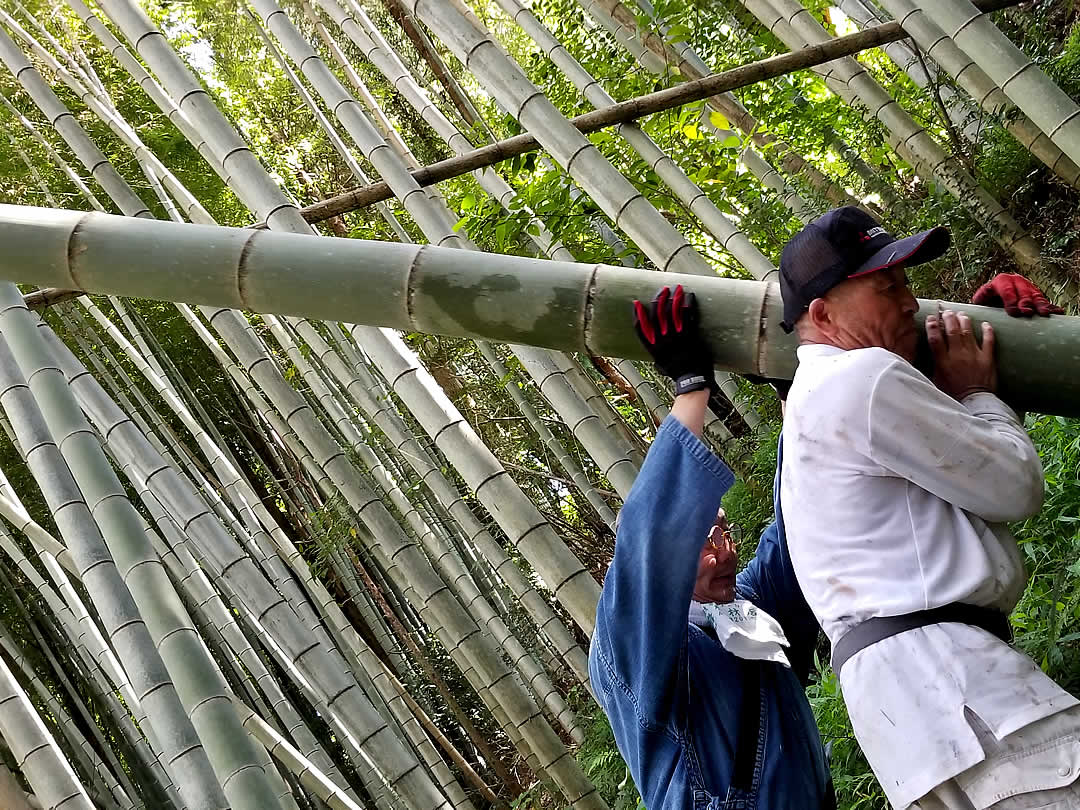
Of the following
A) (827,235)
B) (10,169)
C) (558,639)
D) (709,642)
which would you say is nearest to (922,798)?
(709,642)

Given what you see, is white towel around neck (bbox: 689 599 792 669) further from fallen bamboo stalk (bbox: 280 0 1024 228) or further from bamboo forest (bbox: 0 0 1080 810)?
fallen bamboo stalk (bbox: 280 0 1024 228)

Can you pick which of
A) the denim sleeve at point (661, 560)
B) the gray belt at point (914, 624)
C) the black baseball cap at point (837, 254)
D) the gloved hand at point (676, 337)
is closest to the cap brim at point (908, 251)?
the black baseball cap at point (837, 254)

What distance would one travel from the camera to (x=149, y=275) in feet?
4.14

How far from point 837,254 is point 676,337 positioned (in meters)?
0.25

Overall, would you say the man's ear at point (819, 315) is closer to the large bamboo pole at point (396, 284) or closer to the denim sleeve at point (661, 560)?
the large bamboo pole at point (396, 284)

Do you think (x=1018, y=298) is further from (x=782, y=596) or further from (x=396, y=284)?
(x=396, y=284)

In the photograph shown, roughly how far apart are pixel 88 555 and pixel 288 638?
142 centimetres

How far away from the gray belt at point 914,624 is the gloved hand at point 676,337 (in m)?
0.36

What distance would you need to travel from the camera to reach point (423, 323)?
125 centimetres

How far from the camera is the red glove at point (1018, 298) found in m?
1.16

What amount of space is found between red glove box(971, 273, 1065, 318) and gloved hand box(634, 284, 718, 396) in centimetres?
39

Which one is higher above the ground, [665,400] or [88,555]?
[88,555]

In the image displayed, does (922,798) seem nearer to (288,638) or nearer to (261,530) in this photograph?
(288,638)

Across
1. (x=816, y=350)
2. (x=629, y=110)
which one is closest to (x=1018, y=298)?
(x=816, y=350)
